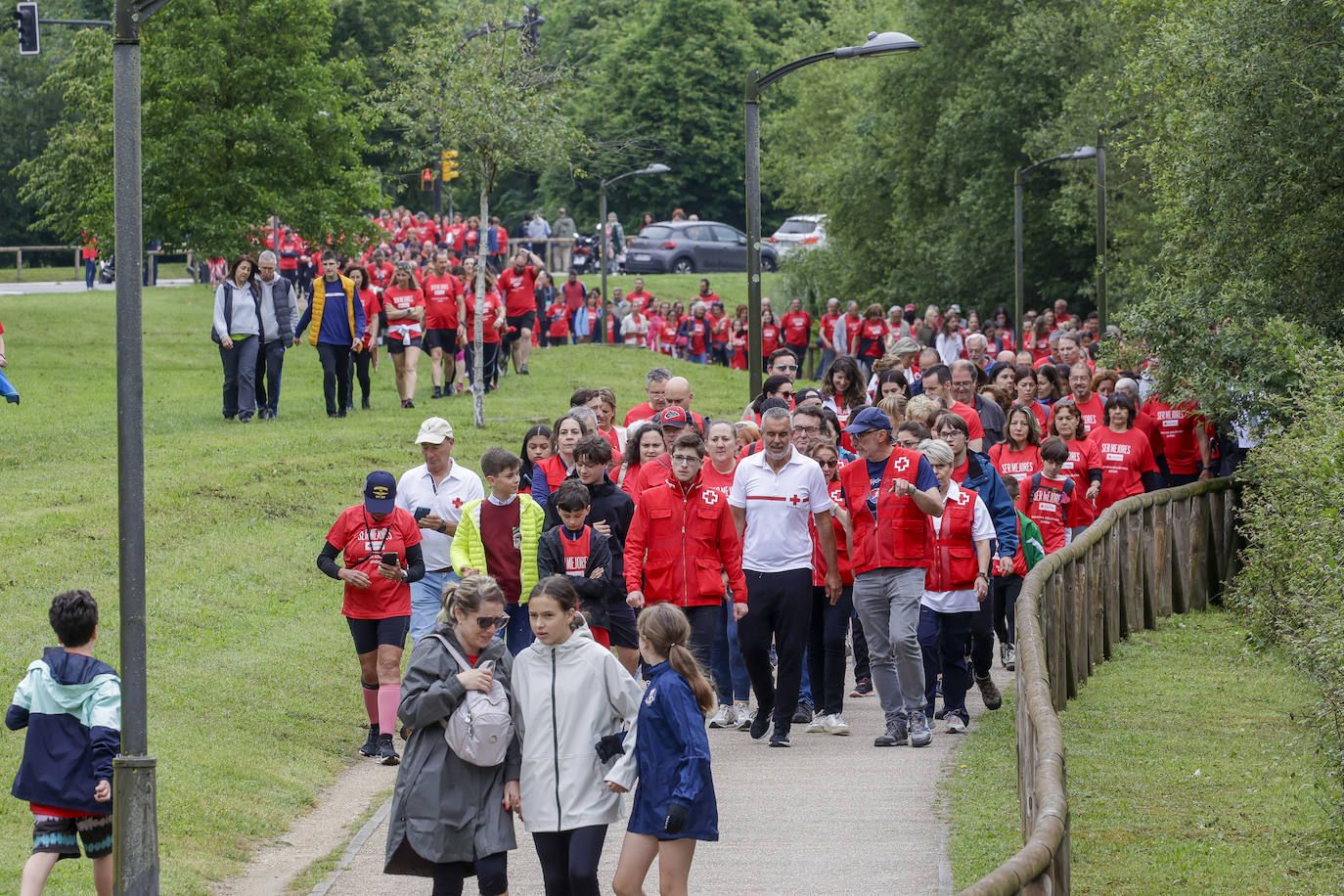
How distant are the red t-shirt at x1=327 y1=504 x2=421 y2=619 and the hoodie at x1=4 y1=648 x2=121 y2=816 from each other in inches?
125

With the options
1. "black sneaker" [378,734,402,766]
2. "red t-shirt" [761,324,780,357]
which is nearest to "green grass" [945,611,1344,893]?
"black sneaker" [378,734,402,766]

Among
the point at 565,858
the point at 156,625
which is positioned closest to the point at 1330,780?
the point at 565,858

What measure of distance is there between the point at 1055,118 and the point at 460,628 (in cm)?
3337

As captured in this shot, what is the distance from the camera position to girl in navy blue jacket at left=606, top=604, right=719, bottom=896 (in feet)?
24.1

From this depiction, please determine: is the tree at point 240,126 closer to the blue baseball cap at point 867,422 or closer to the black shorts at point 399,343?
the black shorts at point 399,343

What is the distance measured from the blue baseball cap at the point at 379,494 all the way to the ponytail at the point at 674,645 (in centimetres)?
391

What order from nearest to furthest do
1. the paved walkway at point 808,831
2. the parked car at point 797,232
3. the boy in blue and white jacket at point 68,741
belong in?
the boy in blue and white jacket at point 68,741, the paved walkway at point 808,831, the parked car at point 797,232

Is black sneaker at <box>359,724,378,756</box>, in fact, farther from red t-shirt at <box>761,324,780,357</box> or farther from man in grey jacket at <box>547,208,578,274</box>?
man in grey jacket at <box>547,208,578,274</box>

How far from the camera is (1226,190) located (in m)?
20.5

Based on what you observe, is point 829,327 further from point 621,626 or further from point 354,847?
point 354,847

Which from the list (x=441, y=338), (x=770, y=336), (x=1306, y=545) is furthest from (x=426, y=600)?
(x=770, y=336)

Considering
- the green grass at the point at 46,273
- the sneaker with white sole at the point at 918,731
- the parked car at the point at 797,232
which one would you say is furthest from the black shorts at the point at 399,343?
the parked car at the point at 797,232

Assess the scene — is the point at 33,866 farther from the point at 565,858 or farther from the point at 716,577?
the point at 716,577

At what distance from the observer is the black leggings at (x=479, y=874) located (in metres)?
7.43
